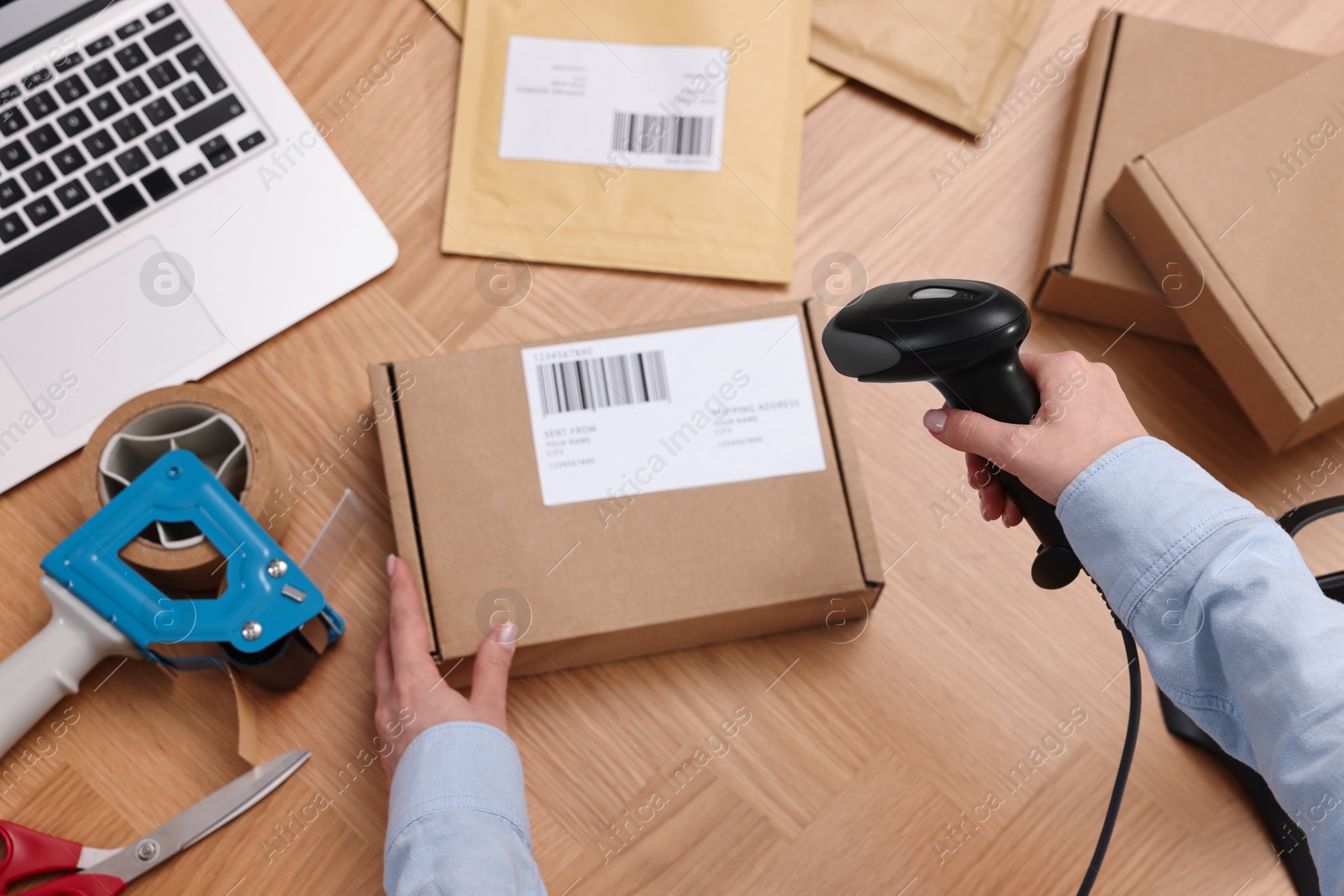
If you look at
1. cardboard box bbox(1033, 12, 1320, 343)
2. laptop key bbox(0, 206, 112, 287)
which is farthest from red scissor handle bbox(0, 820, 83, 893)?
cardboard box bbox(1033, 12, 1320, 343)

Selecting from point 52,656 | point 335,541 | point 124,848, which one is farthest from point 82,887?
point 335,541

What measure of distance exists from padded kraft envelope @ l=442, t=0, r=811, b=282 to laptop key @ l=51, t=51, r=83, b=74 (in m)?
0.24

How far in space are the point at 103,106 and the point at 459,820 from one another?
499 mm

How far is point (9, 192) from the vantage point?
1.92 ft

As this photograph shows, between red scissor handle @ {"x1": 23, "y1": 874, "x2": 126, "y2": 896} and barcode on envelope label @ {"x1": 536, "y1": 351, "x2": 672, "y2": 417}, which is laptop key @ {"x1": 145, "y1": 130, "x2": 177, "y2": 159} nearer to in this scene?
barcode on envelope label @ {"x1": 536, "y1": 351, "x2": 672, "y2": 417}

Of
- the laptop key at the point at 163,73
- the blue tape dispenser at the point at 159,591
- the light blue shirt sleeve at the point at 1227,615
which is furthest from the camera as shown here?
the laptop key at the point at 163,73

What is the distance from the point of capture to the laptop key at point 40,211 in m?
0.59

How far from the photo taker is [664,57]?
0.67 m

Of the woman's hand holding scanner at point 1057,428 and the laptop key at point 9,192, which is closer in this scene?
the woman's hand holding scanner at point 1057,428

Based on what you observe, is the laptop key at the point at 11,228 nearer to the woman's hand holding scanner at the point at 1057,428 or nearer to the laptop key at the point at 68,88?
the laptop key at the point at 68,88

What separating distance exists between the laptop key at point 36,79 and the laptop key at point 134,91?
42 mm

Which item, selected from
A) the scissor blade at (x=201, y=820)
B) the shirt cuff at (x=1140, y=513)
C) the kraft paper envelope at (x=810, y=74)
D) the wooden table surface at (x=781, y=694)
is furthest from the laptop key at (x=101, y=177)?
the shirt cuff at (x=1140, y=513)

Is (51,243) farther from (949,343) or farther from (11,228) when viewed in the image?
(949,343)

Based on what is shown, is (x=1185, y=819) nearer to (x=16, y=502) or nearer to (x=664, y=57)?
(x=664, y=57)
